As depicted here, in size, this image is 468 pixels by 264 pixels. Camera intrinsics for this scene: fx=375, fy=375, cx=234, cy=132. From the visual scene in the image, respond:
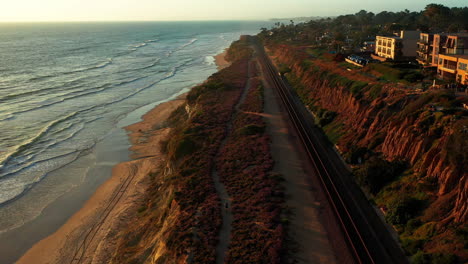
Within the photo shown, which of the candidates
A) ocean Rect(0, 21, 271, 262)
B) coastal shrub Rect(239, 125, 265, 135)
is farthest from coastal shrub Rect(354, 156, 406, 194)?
ocean Rect(0, 21, 271, 262)

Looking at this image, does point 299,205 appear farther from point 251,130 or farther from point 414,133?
point 251,130

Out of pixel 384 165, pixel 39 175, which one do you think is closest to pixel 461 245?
pixel 384 165

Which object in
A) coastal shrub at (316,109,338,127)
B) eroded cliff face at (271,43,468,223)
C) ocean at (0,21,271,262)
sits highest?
eroded cliff face at (271,43,468,223)

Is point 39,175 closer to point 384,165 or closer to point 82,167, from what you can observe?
point 82,167

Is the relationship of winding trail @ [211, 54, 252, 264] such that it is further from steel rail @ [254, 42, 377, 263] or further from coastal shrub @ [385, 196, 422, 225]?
coastal shrub @ [385, 196, 422, 225]

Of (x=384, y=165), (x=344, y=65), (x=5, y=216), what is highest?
(x=344, y=65)
